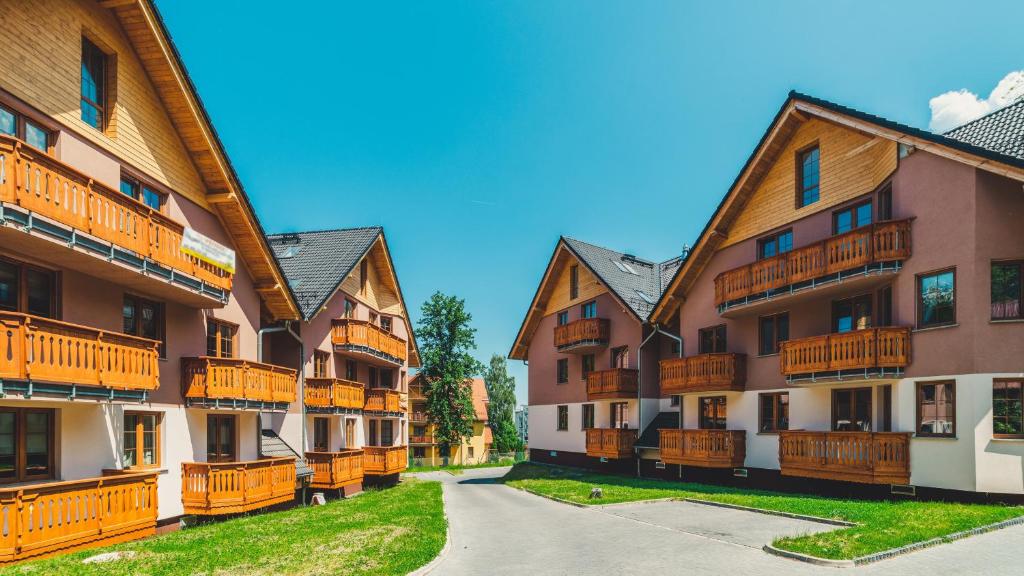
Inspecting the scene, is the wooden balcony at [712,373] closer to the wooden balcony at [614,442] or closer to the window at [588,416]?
the wooden balcony at [614,442]

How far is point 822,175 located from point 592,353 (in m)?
16.8

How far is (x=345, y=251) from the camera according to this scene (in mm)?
30219

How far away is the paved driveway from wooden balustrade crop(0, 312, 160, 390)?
303 inches

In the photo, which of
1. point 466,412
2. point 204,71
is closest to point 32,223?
point 204,71

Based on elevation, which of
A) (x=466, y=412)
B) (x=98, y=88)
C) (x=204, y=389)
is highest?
(x=98, y=88)

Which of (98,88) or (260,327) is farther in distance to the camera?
(260,327)

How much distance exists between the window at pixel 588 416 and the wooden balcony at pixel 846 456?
14.6 meters

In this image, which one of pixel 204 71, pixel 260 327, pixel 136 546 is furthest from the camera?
pixel 260 327

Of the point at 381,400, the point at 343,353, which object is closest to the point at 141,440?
the point at 343,353

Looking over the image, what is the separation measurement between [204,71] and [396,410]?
1987cm

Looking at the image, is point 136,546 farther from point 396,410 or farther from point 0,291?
point 396,410

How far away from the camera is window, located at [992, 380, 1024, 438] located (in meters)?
16.2

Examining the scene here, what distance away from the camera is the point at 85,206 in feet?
41.8

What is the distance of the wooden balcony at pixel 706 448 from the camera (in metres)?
24.2
